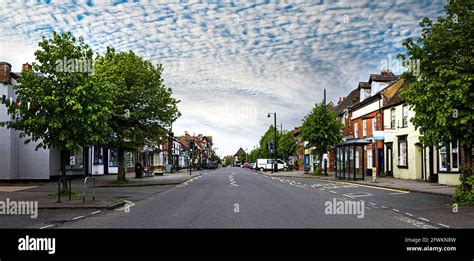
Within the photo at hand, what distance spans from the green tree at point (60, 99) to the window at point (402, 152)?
23.9m

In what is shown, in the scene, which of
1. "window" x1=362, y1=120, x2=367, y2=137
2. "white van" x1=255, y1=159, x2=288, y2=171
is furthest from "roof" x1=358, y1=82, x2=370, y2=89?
"white van" x1=255, y1=159, x2=288, y2=171

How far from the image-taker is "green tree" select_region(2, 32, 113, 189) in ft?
58.0

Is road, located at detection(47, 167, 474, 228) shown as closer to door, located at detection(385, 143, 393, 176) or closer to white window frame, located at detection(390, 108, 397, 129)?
white window frame, located at detection(390, 108, 397, 129)

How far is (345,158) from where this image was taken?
3597 centimetres

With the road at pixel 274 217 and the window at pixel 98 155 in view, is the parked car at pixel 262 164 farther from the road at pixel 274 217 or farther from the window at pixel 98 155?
the road at pixel 274 217

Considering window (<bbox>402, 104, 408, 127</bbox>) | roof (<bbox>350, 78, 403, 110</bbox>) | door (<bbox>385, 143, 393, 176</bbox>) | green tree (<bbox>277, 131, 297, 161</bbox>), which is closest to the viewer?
window (<bbox>402, 104, 408, 127</bbox>)

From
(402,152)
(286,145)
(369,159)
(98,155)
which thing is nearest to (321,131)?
(369,159)

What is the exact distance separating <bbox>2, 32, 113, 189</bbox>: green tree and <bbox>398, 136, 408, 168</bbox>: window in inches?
941

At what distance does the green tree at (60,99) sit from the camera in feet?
58.0

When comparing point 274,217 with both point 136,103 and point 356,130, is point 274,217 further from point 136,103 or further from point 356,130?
point 356,130

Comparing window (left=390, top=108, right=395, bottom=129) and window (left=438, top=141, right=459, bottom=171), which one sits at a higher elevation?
window (left=390, top=108, right=395, bottom=129)
